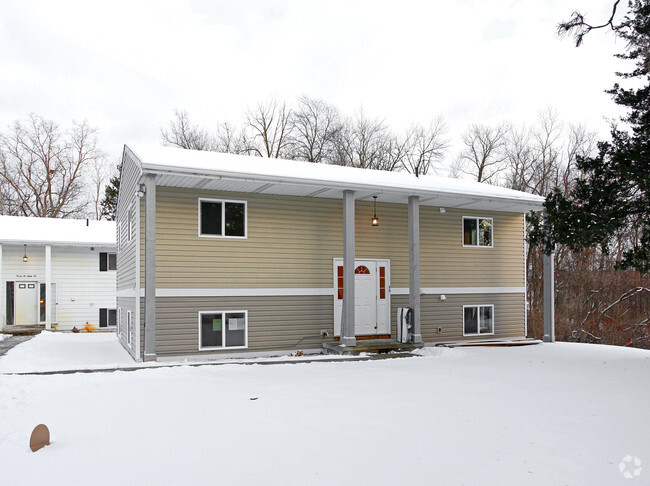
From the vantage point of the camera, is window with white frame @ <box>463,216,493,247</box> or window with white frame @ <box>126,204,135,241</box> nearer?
window with white frame @ <box>126,204,135,241</box>

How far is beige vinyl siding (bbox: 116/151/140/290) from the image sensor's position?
1120cm

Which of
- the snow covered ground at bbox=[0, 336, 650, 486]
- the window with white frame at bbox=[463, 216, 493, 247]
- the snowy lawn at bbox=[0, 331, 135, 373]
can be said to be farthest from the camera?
the window with white frame at bbox=[463, 216, 493, 247]

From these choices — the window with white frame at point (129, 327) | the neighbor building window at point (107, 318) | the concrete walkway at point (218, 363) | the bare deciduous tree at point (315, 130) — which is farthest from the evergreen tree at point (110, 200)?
the concrete walkway at point (218, 363)

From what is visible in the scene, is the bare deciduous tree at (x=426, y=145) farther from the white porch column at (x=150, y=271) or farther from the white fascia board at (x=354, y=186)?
the white porch column at (x=150, y=271)

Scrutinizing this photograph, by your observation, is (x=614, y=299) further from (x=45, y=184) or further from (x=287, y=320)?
(x=45, y=184)

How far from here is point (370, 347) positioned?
36.4 feet

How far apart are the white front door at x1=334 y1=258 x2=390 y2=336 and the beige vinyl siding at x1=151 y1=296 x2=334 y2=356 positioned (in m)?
0.35

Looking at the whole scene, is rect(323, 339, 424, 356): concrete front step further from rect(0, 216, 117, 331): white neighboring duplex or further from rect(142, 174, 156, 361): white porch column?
rect(0, 216, 117, 331): white neighboring duplex

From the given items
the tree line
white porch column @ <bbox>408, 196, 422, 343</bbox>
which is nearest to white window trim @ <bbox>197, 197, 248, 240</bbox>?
white porch column @ <bbox>408, 196, 422, 343</bbox>

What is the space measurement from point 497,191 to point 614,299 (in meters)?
14.9

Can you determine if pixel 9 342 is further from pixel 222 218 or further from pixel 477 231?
pixel 477 231

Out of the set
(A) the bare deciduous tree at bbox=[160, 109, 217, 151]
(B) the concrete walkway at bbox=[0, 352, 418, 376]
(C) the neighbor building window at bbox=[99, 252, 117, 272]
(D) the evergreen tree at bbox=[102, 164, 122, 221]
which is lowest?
(B) the concrete walkway at bbox=[0, 352, 418, 376]

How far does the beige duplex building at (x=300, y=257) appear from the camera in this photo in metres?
10.4

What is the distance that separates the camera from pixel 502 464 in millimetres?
4547
